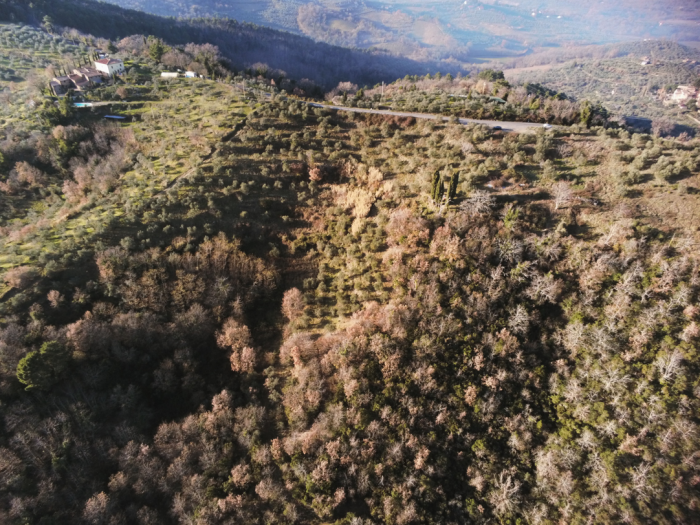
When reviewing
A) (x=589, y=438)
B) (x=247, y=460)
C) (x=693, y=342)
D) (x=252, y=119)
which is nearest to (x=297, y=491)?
(x=247, y=460)

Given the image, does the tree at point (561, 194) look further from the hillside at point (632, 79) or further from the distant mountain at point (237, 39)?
the hillside at point (632, 79)

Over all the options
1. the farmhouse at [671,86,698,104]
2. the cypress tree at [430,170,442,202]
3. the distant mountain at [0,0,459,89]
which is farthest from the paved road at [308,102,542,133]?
the farmhouse at [671,86,698,104]

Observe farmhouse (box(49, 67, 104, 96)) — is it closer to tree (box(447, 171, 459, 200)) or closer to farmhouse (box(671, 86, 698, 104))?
tree (box(447, 171, 459, 200))

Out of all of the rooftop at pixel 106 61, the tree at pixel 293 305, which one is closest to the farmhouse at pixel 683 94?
the tree at pixel 293 305

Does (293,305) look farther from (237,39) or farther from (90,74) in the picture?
(237,39)

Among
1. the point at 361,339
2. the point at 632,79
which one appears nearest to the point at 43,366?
the point at 361,339
